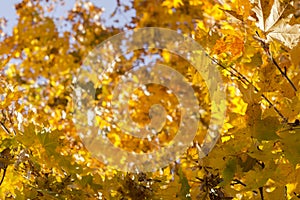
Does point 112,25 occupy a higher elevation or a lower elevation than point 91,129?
higher

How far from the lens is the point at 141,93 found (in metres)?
4.55

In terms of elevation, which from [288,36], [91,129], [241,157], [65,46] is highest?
[65,46]

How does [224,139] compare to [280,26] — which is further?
[224,139]

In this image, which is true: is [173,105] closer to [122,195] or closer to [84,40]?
[84,40]

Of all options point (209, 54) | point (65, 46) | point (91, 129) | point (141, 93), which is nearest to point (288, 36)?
point (209, 54)

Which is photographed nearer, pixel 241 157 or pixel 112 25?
pixel 241 157

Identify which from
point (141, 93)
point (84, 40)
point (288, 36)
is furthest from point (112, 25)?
point (288, 36)

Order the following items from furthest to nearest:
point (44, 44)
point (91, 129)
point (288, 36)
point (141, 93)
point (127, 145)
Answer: point (44, 44) → point (141, 93) → point (127, 145) → point (91, 129) → point (288, 36)

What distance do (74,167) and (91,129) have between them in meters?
1.72

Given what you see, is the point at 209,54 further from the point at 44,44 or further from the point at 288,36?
the point at 44,44

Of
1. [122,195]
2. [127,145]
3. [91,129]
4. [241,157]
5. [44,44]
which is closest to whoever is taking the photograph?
[241,157]

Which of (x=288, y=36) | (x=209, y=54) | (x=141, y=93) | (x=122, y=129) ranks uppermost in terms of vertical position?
(x=141, y=93)

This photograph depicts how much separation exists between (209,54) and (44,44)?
5.66 m

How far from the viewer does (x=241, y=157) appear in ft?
3.42
